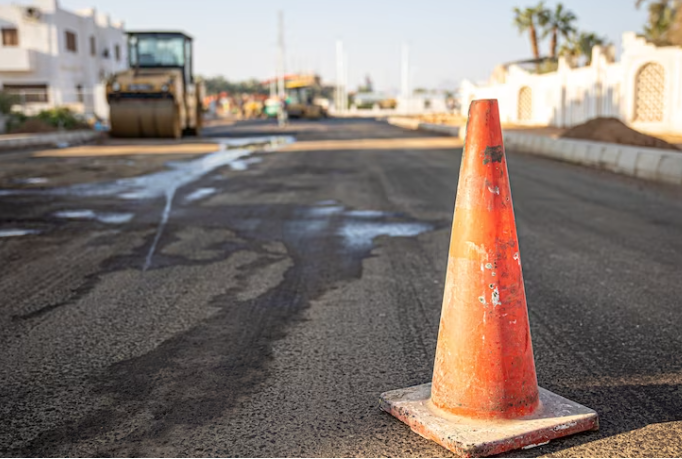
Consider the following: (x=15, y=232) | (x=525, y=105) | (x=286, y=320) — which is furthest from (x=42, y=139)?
(x=525, y=105)

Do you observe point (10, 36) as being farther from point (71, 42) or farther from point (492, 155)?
point (492, 155)

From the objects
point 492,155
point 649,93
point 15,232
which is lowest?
point 15,232

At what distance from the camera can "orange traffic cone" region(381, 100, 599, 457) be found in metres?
2.79

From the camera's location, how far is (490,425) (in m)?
2.75

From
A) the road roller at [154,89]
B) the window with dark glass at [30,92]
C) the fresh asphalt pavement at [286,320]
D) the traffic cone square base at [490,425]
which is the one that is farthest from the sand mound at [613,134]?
the window with dark glass at [30,92]

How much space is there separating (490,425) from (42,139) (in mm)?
24382

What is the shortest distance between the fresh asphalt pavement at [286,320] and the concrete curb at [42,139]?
553 inches

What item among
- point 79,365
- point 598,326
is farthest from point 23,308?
point 598,326

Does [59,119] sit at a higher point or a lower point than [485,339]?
higher

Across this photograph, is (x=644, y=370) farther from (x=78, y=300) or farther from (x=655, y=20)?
(x=655, y=20)

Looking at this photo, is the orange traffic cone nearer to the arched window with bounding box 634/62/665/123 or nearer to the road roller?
the road roller

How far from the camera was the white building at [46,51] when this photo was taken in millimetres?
46719

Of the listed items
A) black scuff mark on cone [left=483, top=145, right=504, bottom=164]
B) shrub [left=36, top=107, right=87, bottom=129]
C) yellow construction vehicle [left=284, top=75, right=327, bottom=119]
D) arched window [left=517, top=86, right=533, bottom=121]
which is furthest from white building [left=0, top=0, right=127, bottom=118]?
black scuff mark on cone [left=483, top=145, right=504, bottom=164]

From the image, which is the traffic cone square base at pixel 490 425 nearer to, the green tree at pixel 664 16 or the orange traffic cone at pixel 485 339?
the orange traffic cone at pixel 485 339
